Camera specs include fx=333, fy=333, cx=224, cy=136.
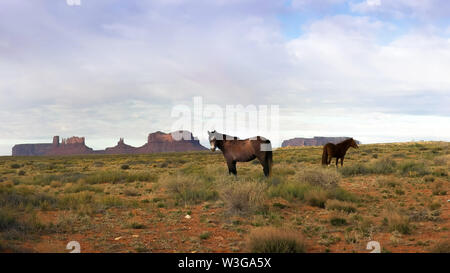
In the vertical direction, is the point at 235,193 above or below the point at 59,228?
above

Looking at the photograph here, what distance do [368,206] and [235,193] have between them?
456cm

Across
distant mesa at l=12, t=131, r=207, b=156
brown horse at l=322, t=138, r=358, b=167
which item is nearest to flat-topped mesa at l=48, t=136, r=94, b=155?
distant mesa at l=12, t=131, r=207, b=156

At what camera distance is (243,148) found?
1483 cm

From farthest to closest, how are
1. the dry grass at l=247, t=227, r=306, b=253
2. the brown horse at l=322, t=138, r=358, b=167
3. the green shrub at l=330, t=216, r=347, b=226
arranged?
the brown horse at l=322, t=138, r=358, b=167
the green shrub at l=330, t=216, r=347, b=226
the dry grass at l=247, t=227, r=306, b=253

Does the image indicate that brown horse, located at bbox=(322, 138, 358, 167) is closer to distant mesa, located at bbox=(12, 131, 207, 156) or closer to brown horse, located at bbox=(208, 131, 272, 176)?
brown horse, located at bbox=(208, 131, 272, 176)

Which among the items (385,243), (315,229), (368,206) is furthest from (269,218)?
(368,206)

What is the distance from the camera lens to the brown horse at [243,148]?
47.9ft

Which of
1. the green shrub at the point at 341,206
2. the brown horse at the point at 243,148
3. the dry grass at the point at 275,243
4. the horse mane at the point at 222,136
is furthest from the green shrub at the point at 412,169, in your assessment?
the dry grass at the point at 275,243

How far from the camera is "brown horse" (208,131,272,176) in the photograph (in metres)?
14.6

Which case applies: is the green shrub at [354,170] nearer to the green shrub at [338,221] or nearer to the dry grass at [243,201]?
the dry grass at [243,201]

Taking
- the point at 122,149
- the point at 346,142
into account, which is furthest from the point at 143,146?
the point at 346,142
